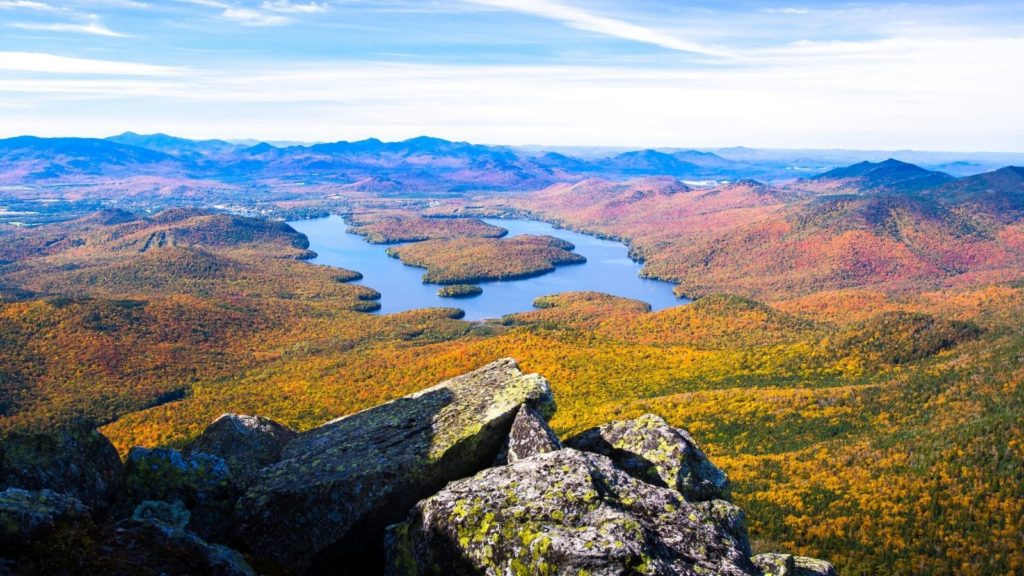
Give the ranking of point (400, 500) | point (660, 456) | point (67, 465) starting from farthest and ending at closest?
1. point (660, 456)
2. point (400, 500)
3. point (67, 465)

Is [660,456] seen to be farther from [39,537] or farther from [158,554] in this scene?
[39,537]

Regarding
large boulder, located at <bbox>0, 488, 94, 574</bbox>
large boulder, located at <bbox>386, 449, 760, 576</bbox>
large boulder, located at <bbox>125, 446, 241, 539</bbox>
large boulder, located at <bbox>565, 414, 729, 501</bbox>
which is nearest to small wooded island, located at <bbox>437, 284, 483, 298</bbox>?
large boulder, located at <bbox>565, 414, 729, 501</bbox>

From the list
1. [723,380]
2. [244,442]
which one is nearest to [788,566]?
[244,442]

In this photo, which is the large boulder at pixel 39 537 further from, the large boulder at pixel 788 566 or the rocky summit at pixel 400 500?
the large boulder at pixel 788 566

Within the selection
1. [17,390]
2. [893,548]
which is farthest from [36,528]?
[17,390]

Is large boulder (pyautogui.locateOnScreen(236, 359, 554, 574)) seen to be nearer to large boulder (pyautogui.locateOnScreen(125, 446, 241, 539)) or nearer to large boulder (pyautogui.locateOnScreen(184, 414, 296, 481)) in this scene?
large boulder (pyautogui.locateOnScreen(125, 446, 241, 539))

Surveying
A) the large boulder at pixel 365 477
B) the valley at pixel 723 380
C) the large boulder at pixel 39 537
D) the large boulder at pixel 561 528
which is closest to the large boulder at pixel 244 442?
the large boulder at pixel 365 477

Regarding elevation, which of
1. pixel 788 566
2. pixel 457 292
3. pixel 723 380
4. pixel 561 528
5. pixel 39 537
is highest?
pixel 561 528
